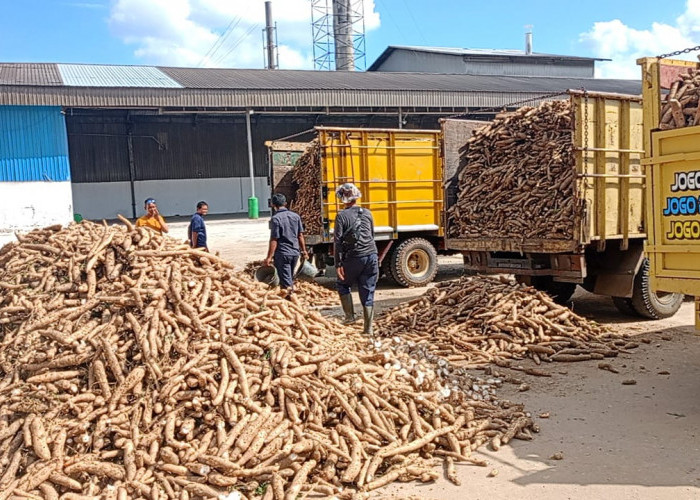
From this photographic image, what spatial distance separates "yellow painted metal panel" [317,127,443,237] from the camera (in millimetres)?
11617

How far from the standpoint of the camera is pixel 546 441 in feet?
15.7

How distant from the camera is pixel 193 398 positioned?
4.52m

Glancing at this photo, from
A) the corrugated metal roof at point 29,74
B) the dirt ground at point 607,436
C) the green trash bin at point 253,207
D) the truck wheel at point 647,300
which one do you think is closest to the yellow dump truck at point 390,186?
the truck wheel at point 647,300

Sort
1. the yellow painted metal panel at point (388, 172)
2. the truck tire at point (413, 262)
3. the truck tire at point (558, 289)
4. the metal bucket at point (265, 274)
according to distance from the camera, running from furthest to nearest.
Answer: the truck tire at point (413, 262) < the yellow painted metal panel at point (388, 172) < the metal bucket at point (265, 274) < the truck tire at point (558, 289)

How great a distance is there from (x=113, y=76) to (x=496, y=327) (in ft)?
79.3

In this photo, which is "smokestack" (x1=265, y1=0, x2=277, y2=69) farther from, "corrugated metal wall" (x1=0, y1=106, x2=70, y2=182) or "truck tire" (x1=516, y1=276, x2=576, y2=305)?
"truck tire" (x1=516, y1=276, x2=576, y2=305)

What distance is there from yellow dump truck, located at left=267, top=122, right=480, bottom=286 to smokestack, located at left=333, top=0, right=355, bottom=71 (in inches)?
1216

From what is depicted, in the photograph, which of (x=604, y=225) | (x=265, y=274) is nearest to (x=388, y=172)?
(x=265, y=274)

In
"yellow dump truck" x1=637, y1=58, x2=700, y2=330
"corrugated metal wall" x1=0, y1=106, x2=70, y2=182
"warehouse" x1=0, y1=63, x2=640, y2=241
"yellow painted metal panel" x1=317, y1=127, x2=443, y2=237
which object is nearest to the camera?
"yellow dump truck" x1=637, y1=58, x2=700, y2=330

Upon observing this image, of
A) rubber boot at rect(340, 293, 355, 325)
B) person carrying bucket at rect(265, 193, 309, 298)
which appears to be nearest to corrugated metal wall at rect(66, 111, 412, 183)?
person carrying bucket at rect(265, 193, 309, 298)

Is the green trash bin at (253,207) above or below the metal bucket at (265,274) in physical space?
above

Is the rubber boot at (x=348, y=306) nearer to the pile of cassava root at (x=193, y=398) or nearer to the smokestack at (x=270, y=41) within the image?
the pile of cassava root at (x=193, y=398)

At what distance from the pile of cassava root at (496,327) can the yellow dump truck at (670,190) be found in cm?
190

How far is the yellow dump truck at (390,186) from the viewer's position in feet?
38.2
